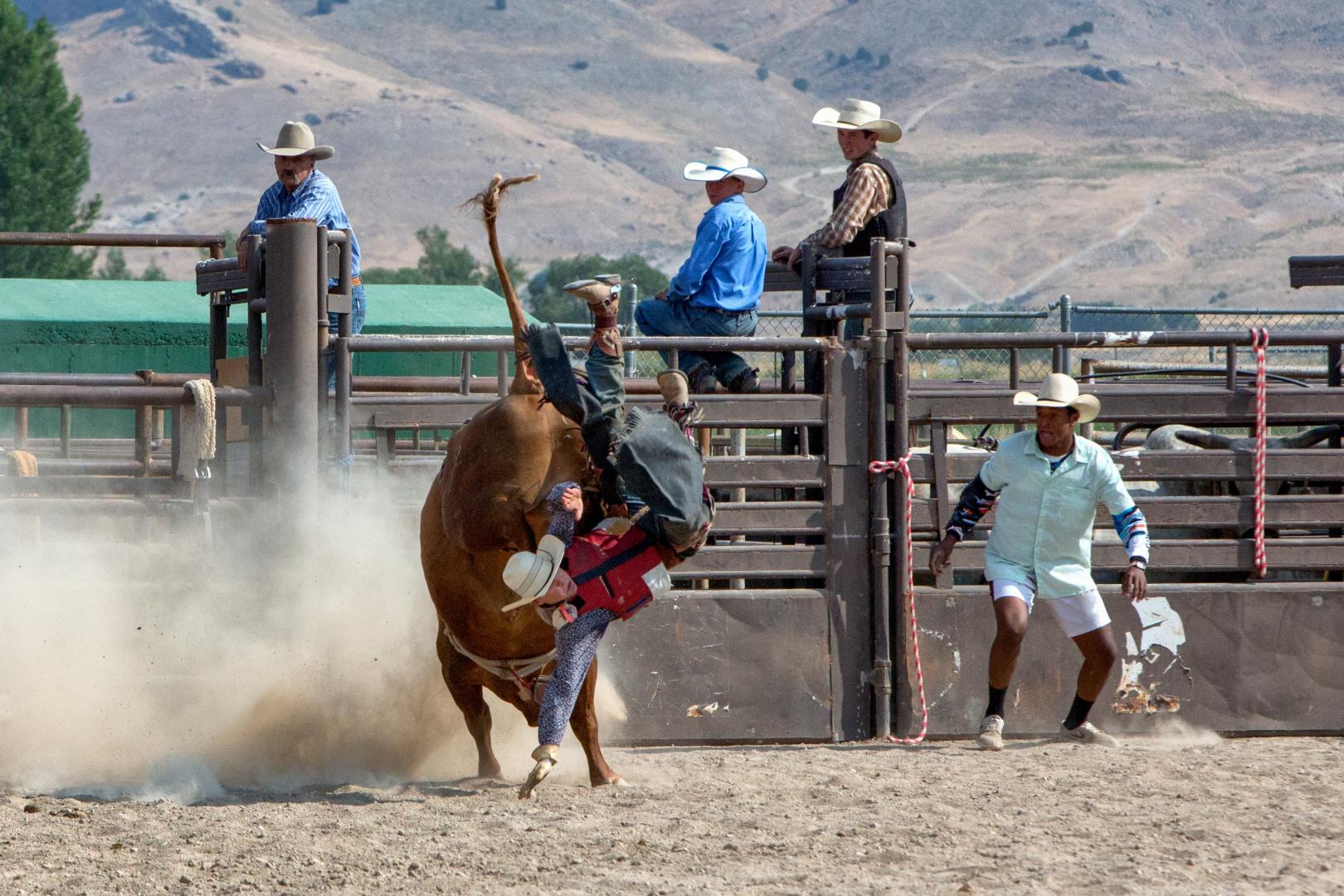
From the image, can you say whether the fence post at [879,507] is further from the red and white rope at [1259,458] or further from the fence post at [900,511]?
the red and white rope at [1259,458]

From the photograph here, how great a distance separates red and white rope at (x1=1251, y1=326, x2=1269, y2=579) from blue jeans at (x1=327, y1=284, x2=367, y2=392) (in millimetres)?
4006

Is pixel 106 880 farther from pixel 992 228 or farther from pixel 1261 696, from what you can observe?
pixel 992 228

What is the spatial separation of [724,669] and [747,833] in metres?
2.04

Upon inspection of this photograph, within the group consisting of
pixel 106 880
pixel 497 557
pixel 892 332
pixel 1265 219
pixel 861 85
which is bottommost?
pixel 106 880

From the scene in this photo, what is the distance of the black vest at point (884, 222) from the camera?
794 cm

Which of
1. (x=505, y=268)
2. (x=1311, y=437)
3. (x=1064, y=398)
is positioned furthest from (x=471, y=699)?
(x=1311, y=437)

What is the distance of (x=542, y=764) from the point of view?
5969 millimetres

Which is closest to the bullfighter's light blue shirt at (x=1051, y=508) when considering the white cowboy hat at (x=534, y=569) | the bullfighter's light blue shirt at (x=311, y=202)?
the white cowboy hat at (x=534, y=569)

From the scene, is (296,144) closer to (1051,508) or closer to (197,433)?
(197,433)

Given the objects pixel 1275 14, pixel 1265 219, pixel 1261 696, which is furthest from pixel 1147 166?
pixel 1261 696

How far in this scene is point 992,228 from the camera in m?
102

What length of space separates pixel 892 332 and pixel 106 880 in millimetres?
4177

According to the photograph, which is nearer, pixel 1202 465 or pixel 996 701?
pixel 996 701

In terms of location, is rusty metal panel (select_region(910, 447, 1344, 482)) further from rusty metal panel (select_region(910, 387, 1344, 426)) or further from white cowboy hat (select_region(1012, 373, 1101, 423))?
white cowboy hat (select_region(1012, 373, 1101, 423))
